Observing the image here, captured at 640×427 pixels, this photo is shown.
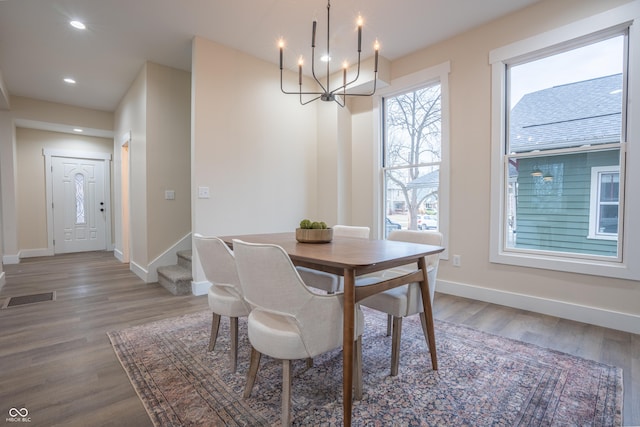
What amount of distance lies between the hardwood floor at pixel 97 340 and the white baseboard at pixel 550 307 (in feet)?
0.27

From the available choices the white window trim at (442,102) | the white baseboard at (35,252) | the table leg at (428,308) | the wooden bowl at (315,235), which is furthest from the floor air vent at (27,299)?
the white window trim at (442,102)

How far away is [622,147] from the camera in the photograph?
97.9 inches

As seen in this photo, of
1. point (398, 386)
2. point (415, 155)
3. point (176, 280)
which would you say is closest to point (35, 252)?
point (176, 280)

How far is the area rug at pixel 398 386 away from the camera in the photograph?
145 cm

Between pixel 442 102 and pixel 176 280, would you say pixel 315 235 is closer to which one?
pixel 176 280

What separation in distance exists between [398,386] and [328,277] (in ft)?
3.04

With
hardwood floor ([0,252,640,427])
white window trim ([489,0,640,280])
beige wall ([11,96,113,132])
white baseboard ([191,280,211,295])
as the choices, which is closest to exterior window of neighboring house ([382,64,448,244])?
white window trim ([489,0,640,280])

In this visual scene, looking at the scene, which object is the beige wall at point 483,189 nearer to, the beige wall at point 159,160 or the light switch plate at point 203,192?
the light switch plate at point 203,192

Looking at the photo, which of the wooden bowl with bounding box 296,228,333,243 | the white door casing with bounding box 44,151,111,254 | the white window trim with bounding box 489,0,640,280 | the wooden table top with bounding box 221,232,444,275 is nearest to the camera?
the wooden table top with bounding box 221,232,444,275

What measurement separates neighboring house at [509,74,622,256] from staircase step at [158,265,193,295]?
11.8 feet

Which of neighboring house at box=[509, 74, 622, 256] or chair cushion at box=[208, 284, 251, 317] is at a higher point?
neighboring house at box=[509, 74, 622, 256]

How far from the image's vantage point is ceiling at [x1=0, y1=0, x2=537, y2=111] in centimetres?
283

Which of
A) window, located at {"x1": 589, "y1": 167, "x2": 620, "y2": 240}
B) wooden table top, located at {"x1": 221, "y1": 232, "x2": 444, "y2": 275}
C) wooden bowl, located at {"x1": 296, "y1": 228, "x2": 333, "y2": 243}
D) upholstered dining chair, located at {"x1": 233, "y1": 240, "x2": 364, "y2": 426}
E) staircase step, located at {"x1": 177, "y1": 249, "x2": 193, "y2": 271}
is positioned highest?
window, located at {"x1": 589, "y1": 167, "x2": 620, "y2": 240}

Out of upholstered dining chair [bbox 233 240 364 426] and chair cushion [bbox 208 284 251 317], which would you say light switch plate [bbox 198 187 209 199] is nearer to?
chair cushion [bbox 208 284 251 317]
